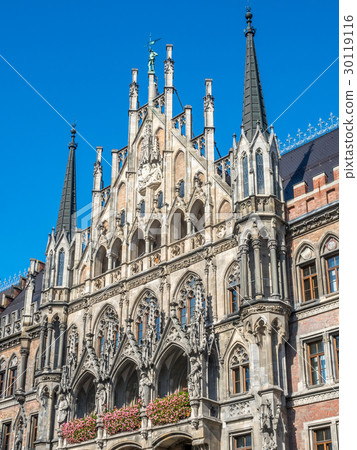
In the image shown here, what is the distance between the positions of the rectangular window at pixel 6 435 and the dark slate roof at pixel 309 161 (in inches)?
694

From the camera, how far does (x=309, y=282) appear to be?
25047mm

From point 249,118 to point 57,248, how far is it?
39.6ft

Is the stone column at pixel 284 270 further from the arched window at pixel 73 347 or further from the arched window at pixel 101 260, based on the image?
the arched window at pixel 101 260

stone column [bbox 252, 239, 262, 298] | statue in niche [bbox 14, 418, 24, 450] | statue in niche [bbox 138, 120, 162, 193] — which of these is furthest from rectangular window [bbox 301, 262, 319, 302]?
statue in niche [bbox 14, 418, 24, 450]

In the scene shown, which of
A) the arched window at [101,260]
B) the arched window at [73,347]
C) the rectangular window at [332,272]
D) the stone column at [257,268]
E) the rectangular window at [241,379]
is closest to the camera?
the rectangular window at [332,272]

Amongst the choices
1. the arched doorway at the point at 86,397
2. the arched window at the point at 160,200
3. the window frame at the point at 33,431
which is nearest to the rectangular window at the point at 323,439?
the arched doorway at the point at 86,397

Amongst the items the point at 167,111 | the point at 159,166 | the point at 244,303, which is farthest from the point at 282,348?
the point at 167,111

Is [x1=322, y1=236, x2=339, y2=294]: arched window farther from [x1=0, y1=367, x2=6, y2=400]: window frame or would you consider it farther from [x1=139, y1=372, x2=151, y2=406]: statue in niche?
[x1=0, y1=367, x2=6, y2=400]: window frame

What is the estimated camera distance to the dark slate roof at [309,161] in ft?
95.9

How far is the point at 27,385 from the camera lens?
34125 mm

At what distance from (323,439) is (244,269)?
21.3ft

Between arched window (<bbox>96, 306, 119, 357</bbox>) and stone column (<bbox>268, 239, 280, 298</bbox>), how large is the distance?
25.8 feet

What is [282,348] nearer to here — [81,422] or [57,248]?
[81,422]

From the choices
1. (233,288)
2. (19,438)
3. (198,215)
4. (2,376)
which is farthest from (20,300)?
(233,288)
